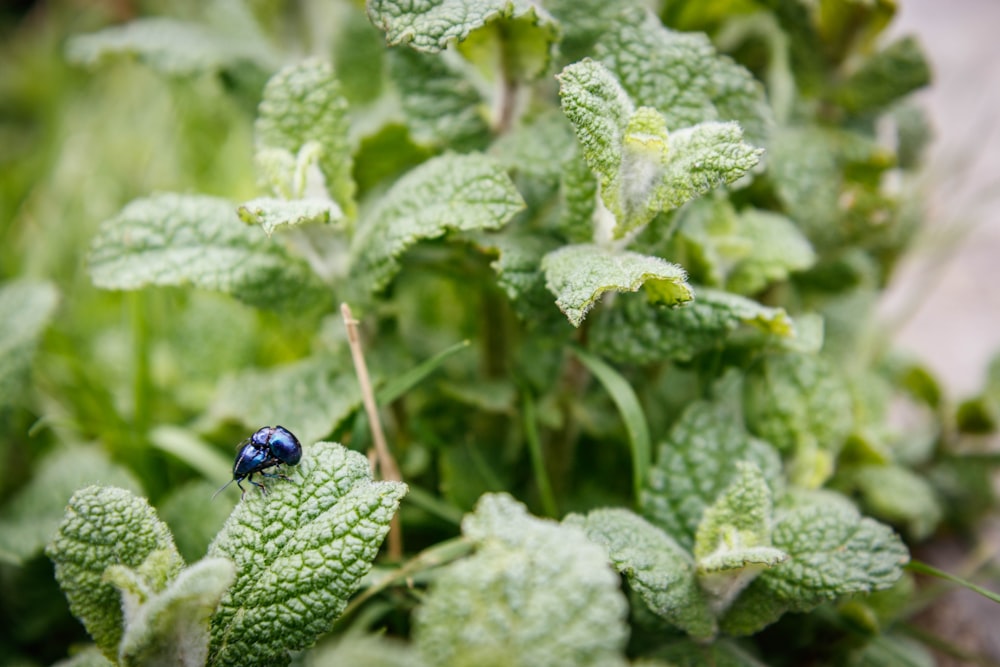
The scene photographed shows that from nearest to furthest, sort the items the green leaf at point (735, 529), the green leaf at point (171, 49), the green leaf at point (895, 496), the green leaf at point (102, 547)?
1. the green leaf at point (102, 547)
2. the green leaf at point (735, 529)
3. the green leaf at point (895, 496)
4. the green leaf at point (171, 49)

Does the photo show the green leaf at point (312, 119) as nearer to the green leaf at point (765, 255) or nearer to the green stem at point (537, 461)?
the green stem at point (537, 461)

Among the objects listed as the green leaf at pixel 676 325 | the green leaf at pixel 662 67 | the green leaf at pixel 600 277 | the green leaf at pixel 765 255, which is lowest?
the green leaf at pixel 676 325

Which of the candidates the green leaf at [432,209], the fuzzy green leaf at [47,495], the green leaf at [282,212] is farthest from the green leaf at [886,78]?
the fuzzy green leaf at [47,495]

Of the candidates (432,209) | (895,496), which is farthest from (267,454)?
(895,496)

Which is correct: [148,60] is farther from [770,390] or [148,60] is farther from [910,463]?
[910,463]

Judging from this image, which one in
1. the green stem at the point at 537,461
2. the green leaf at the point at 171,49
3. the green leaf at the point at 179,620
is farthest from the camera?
the green leaf at the point at 171,49

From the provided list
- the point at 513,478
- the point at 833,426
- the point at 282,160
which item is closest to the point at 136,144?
the point at 282,160

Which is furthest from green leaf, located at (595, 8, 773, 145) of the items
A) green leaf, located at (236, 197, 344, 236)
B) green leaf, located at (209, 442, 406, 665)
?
green leaf, located at (209, 442, 406, 665)
